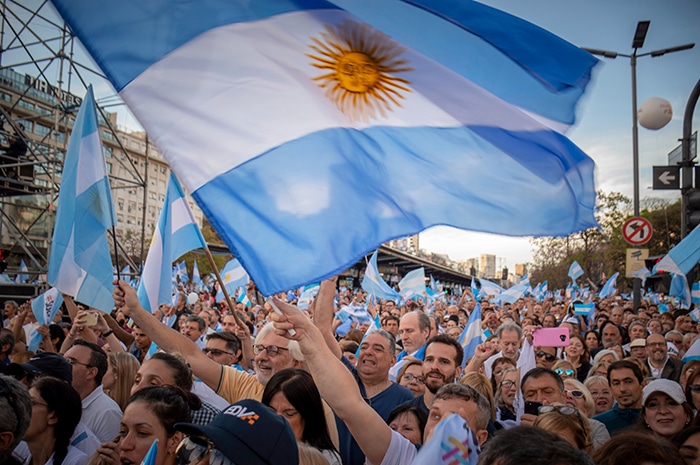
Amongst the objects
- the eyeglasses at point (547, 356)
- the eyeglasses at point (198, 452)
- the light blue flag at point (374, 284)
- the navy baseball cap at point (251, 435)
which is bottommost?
the eyeglasses at point (198, 452)

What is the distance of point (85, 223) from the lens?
4.62 m

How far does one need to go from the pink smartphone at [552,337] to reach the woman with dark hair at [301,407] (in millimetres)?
3819

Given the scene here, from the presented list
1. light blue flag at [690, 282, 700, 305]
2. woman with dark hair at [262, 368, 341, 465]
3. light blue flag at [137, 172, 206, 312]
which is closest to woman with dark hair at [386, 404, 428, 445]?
woman with dark hair at [262, 368, 341, 465]

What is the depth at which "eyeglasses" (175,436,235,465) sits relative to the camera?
1934 mm

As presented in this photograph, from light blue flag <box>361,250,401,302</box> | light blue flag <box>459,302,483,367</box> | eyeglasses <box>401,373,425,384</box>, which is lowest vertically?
eyeglasses <box>401,373,425,384</box>

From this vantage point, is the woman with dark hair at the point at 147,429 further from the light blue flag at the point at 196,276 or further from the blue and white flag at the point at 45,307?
the light blue flag at the point at 196,276

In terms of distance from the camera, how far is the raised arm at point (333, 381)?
2535mm

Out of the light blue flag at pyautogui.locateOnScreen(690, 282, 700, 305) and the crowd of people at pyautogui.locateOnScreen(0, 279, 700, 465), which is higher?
the light blue flag at pyautogui.locateOnScreen(690, 282, 700, 305)

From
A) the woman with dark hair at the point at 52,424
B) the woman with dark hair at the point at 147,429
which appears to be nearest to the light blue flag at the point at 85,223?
the woman with dark hair at the point at 52,424

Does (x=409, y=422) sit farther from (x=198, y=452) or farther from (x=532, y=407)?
(x=198, y=452)

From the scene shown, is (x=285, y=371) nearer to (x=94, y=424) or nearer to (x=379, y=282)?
(x=94, y=424)

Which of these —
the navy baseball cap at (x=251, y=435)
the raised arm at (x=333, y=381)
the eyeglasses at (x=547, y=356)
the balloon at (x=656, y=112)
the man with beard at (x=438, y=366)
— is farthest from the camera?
the balloon at (x=656, y=112)

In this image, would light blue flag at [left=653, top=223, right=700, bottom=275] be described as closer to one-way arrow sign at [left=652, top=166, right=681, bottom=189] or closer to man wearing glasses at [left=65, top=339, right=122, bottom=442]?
one-way arrow sign at [left=652, top=166, right=681, bottom=189]

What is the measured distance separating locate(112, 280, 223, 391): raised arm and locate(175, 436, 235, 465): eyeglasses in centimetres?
147
